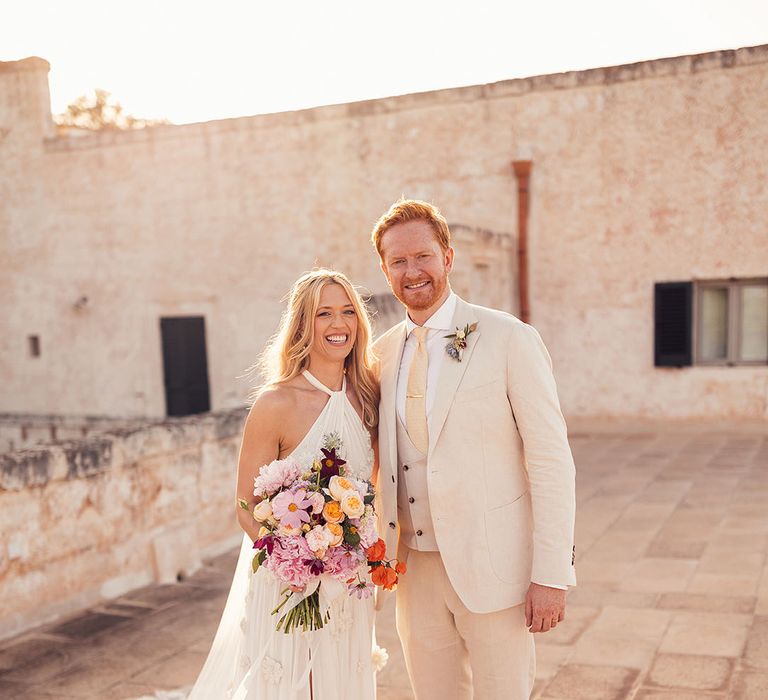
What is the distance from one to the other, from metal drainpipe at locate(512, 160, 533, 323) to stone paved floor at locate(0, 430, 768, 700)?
16.9 ft

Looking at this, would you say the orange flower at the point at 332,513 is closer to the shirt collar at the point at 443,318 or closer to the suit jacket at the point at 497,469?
the suit jacket at the point at 497,469

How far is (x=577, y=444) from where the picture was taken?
11.0 m

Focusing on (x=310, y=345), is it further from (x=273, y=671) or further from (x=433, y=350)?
(x=273, y=671)

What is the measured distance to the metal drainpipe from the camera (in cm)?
1195

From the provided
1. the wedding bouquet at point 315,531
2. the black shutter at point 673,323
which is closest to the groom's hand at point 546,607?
the wedding bouquet at point 315,531

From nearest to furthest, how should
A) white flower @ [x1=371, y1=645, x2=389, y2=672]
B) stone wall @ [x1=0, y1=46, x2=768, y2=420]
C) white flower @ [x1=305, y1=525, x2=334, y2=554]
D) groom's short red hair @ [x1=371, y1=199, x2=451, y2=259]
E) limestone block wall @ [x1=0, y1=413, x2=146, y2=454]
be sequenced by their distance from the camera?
white flower @ [x1=305, y1=525, x2=334, y2=554] → groom's short red hair @ [x1=371, y1=199, x2=451, y2=259] → white flower @ [x1=371, y1=645, x2=389, y2=672] → stone wall @ [x1=0, y1=46, x2=768, y2=420] → limestone block wall @ [x1=0, y1=413, x2=146, y2=454]

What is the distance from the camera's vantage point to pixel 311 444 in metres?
2.82

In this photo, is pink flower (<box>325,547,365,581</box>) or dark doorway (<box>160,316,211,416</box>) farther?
dark doorway (<box>160,316,211,416</box>)

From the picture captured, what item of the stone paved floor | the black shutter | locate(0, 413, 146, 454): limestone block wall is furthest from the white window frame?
locate(0, 413, 146, 454): limestone block wall

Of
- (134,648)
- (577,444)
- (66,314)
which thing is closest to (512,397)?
(134,648)

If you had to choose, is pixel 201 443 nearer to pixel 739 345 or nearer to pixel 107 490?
pixel 107 490

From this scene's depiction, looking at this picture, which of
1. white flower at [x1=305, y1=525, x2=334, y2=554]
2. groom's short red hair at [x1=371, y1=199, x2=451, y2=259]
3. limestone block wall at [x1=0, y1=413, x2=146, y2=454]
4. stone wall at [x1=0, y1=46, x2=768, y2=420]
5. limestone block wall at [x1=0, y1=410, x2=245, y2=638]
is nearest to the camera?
white flower at [x1=305, y1=525, x2=334, y2=554]

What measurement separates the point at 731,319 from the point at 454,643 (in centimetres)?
988

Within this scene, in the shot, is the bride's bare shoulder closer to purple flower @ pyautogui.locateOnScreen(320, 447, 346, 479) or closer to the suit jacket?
purple flower @ pyautogui.locateOnScreen(320, 447, 346, 479)
